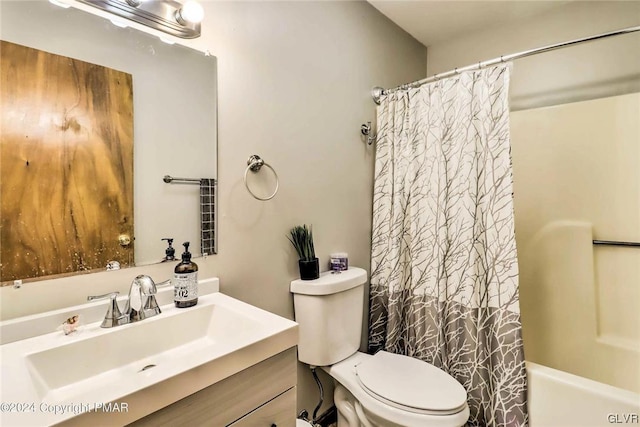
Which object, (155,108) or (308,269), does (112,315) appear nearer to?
(155,108)

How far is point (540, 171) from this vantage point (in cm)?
194

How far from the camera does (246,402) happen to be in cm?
79

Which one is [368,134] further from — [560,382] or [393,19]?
[560,382]

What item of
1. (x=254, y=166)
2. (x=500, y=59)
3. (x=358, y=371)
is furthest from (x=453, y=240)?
(x=254, y=166)

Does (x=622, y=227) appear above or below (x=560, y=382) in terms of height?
above

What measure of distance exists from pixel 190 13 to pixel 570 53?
218cm

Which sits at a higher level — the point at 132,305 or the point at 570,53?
the point at 570,53

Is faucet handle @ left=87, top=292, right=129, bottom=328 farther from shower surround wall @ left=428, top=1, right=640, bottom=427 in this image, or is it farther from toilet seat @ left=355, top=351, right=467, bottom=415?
shower surround wall @ left=428, top=1, right=640, bottom=427

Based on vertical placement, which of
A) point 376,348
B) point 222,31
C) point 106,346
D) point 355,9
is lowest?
Answer: point 376,348

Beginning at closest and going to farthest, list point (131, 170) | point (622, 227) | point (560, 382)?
point (131, 170) → point (560, 382) → point (622, 227)

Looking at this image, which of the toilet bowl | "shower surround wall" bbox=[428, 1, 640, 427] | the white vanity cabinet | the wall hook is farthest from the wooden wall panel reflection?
"shower surround wall" bbox=[428, 1, 640, 427]

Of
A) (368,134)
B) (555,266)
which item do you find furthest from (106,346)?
(555,266)

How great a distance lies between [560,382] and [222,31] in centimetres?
202

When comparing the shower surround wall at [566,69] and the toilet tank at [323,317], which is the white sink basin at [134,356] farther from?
the shower surround wall at [566,69]
